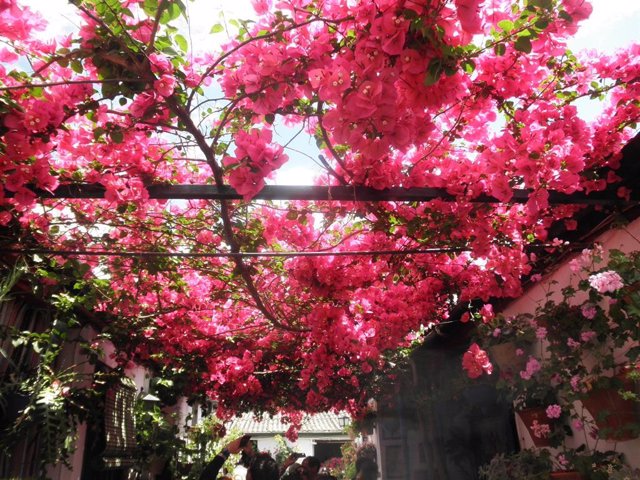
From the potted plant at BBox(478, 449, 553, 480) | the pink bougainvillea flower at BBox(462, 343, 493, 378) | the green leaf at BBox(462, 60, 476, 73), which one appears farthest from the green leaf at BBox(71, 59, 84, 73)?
the pink bougainvillea flower at BBox(462, 343, 493, 378)

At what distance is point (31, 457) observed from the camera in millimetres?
4273

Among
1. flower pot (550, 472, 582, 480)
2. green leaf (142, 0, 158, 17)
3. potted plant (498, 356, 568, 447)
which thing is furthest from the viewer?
potted plant (498, 356, 568, 447)

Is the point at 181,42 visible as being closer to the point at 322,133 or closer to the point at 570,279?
the point at 322,133

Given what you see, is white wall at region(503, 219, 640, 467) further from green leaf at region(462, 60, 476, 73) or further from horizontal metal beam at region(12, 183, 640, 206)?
green leaf at region(462, 60, 476, 73)

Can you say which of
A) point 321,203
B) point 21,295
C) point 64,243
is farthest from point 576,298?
point 21,295

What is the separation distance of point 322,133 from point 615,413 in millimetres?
2178

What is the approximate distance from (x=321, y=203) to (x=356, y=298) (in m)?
1.88

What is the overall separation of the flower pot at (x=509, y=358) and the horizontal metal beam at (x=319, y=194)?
126 cm

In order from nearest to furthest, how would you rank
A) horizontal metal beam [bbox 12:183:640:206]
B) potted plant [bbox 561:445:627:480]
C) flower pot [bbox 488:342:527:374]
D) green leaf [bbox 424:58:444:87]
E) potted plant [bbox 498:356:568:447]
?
green leaf [bbox 424:58:444:87] < horizontal metal beam [bbox 12:183:640:206] < potted plant [bbox 561:445:627:480] < potted plant [bbox 498:356:568:447] < flower pot [bbox 488:342:527:374]

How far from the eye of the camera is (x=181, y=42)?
2.19 m

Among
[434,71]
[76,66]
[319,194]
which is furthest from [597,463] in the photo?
[76,66]

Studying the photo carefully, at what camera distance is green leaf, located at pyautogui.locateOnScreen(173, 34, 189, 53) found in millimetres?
2180

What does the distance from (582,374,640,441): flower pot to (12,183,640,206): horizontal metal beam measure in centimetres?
101

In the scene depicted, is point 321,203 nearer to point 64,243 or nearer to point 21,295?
point 64,243
